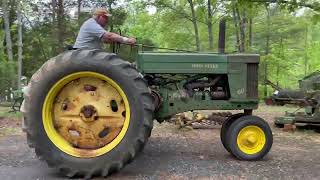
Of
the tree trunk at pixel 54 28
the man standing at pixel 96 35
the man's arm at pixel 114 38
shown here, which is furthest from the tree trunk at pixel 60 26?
the man's arm at pixel 114 38

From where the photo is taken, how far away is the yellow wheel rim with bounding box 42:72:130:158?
571cm

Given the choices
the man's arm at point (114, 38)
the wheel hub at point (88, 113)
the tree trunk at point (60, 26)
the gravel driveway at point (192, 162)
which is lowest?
the gravel driveway at point (192, 162)

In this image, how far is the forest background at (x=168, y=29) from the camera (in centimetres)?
2077

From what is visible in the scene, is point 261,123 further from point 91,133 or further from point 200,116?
point 200,116

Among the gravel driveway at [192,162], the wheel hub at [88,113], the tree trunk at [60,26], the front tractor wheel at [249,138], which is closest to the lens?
the gravel driveway at [192,162]

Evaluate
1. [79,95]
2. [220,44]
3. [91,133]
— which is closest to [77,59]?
[79,95]

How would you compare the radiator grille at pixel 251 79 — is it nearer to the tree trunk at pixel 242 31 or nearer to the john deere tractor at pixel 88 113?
the john deere tractor at pixel 88 113

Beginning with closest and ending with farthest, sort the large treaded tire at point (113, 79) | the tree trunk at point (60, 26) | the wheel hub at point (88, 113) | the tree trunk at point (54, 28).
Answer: the large treaded tire at point (113, 79) < the wheel hub at point (88, 113) < the tree trunk at point (60, 26) < the tree trunk at point (54, 28)

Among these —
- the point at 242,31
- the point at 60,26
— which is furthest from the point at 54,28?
the point at 242,31

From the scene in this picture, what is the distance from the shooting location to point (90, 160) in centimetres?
552

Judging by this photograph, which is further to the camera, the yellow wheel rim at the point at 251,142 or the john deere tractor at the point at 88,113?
the yellow wheel rim at the point at 251,142

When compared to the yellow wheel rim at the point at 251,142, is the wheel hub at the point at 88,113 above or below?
above

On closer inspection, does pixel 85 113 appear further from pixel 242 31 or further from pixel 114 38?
pixel 242 31

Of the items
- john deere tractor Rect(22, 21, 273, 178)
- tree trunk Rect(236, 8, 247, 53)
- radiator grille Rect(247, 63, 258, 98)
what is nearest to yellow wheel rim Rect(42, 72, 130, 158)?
john deere tractor Rect(22, 21, 273, 178)
